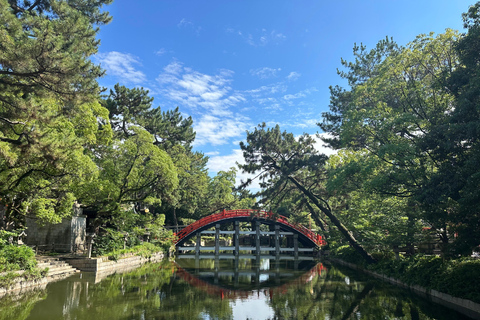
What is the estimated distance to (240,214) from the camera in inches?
1141

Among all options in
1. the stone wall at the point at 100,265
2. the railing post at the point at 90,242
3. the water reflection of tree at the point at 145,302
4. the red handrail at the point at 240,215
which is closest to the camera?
A: the water reflection of tree at the point at 145,302

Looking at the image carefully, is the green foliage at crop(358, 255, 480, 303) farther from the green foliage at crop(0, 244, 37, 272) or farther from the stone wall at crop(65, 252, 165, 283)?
the green foliage at crop(0, 244, 37, 272)

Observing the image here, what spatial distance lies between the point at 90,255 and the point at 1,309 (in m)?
8.72

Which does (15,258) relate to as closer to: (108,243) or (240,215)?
(108,243)

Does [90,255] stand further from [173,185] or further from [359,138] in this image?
[359,138]

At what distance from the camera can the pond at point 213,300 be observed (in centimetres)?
873

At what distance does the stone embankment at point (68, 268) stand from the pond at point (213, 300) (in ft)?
1.78

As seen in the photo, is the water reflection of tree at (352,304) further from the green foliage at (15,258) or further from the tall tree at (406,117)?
the green foliage at (15,258)

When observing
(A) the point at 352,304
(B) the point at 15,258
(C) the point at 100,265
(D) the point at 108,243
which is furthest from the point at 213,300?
(D) the point at 108,243

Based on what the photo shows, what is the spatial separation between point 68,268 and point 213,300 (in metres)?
8.95

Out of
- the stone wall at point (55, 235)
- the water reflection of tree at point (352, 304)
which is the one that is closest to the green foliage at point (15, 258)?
the stone wall at point (55, 235)

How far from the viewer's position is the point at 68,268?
1529 cm

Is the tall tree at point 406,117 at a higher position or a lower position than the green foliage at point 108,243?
higher

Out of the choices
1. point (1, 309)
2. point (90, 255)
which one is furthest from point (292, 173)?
point (1, 309)
